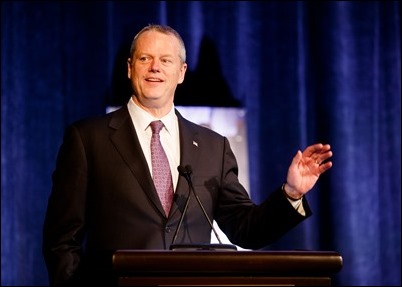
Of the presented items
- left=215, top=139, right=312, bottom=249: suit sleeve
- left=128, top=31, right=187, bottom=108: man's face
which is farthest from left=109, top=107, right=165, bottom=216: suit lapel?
left=215, top=139, right=312, bottom=249: suit sleeve

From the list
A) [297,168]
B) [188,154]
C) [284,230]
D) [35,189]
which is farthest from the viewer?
[35,189]

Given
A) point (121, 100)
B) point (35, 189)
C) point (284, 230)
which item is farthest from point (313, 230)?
point (284, 230)

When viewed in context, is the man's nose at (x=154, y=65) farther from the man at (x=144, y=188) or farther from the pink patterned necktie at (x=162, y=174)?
the pink patterned necktie at (x=162, y=174)

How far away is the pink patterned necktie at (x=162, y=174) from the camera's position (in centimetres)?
233

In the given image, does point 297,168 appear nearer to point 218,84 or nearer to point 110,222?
point 110,222

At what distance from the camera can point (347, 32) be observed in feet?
13.4

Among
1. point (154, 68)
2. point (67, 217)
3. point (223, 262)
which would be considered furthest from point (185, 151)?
point (223, 262)

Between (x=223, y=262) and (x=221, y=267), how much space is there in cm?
1

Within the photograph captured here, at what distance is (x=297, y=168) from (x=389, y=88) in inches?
86.4

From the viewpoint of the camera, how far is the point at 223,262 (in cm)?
158

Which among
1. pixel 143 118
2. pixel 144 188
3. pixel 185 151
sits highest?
pixel 143 118

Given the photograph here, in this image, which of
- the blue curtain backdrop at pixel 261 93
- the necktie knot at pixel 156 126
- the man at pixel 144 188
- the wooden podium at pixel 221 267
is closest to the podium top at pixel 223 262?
the wooden podium at pixel 221 267

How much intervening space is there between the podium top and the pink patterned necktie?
74cm

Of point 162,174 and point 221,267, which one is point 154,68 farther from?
point 221,267
